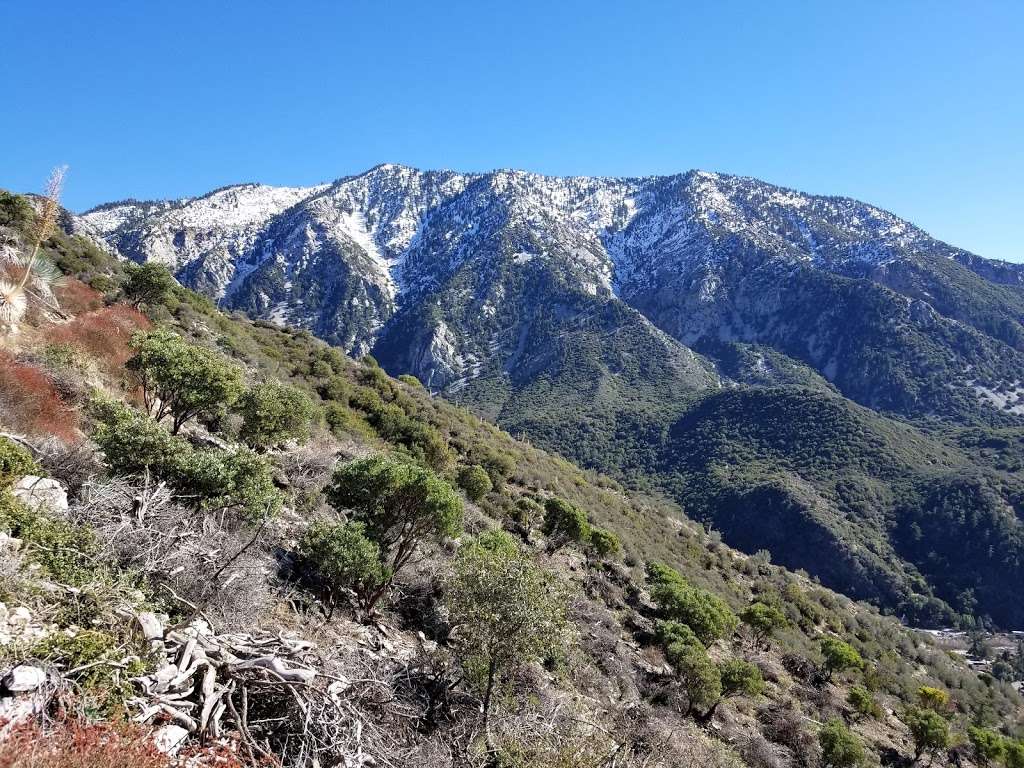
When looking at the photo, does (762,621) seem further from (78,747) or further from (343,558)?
(78,747)

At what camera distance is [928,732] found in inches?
759

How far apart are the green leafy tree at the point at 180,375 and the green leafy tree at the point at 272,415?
1095 millimetres

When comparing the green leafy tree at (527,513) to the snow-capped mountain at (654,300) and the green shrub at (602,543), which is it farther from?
the snow-capped mountain at (654,300)

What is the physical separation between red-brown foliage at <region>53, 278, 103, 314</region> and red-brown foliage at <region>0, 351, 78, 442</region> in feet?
26.2

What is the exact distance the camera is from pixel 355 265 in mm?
181750

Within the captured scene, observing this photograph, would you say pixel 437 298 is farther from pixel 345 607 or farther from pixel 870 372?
pixel 345 607

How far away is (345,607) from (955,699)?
39.5 m

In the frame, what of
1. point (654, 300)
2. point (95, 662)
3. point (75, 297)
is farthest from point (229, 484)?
point (654, 300)

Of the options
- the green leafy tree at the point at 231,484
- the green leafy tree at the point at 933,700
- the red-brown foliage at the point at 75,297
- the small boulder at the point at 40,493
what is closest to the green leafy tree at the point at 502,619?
the green leafy tree at the point at 231,484

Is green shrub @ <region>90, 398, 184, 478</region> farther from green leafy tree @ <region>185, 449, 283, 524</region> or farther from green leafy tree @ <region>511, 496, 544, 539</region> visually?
green leafy tree @ <region>511, 496, 544, 539</region>

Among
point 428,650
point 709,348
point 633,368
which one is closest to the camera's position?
point 428,650

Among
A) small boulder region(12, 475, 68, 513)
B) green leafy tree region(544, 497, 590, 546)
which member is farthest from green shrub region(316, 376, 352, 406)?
small boulder region(12, 475, 68, 513)

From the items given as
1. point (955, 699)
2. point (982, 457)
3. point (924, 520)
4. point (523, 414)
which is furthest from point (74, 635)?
point (982, 457)

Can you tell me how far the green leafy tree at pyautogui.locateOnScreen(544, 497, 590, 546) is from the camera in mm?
22031
